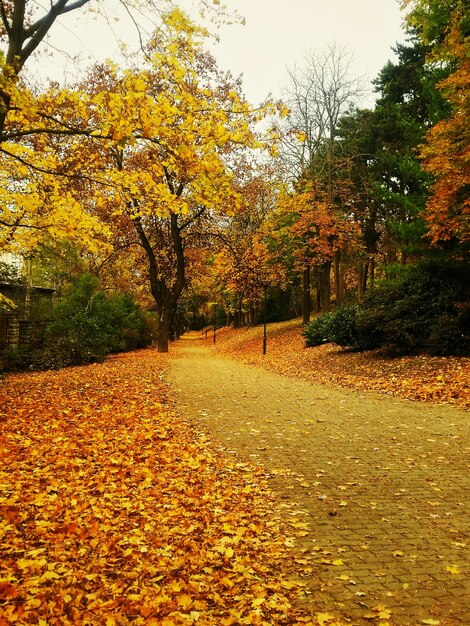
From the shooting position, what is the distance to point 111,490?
5.01 m

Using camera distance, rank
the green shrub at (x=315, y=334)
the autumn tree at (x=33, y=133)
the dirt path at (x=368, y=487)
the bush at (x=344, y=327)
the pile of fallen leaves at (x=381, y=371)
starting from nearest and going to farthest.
Answer: the dirt path at (x=368, y=487) → the autumn tree at (x=33, y=133) → the pile of fallen leaves at (x=381, y=371) → the bush at (x=344, y=327) → the green shrub at (x=315, y=334)

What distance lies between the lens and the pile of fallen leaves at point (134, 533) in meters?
2.97

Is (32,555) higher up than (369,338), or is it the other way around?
(369,338)

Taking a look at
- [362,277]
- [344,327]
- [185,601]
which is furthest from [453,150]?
[362,277]

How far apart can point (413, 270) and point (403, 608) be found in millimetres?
12843

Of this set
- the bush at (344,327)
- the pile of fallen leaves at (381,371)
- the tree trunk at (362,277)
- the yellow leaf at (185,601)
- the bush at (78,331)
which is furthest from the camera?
Result: the tree trunk at (362,277)

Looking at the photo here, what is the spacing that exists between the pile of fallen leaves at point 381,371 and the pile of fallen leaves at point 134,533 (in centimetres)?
554

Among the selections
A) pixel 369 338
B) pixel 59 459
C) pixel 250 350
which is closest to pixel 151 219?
pixel 250 350

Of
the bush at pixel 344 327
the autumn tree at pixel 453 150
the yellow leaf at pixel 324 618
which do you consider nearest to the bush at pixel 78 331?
the bush at pixel 344 327

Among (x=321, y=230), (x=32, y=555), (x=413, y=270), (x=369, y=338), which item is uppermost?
(x=321, y=230)

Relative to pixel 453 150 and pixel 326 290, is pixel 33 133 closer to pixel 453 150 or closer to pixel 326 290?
pixel 453 150

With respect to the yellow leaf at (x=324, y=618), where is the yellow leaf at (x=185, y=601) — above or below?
below

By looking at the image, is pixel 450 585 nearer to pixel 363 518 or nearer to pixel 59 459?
pixel 363 518

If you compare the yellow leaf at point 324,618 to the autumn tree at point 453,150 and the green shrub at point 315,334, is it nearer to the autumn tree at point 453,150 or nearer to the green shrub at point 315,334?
the autumn tree at point 453,150
